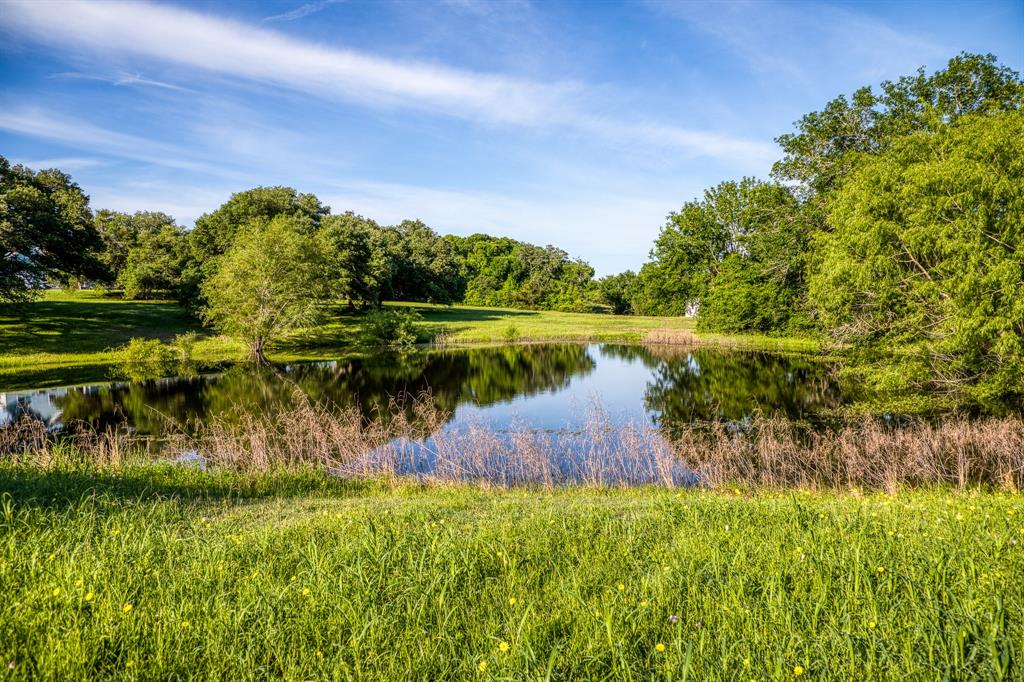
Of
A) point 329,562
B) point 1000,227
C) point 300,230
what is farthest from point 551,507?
point 300,230

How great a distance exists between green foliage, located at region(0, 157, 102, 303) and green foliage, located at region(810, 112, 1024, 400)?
43354 millimetres

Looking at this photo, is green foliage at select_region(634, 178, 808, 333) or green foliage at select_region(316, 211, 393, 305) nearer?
green foliage at select_region(634, 178, 808, 333)

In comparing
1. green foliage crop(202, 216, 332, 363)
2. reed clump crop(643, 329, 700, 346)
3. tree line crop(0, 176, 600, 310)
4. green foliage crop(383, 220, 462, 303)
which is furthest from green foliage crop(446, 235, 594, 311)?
green foliage crop(202, 216, 332, 363)

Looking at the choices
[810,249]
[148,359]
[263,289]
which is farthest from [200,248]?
[810,249]

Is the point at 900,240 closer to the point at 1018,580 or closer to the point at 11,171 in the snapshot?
the point at 1018,580

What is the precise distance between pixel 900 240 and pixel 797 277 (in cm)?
2964

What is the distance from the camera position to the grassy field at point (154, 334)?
98.4ft

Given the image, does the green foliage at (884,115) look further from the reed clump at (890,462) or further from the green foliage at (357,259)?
the green foliage at (357,259)

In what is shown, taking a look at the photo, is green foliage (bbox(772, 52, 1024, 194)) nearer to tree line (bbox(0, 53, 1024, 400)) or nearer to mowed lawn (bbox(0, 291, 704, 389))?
tree line (bbox(0, 53, 1024, 400))

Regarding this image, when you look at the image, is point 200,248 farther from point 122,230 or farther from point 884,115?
point 884,115

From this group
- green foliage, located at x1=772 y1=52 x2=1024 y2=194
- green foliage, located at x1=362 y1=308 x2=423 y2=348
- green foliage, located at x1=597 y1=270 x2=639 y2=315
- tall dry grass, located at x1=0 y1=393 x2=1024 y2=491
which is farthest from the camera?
green foliage, located at x1=597 y1=270 x2=639 y2=315

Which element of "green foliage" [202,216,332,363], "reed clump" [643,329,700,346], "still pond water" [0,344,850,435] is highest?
"green foliage" [202,216,332,363]

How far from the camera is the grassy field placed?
30.0m

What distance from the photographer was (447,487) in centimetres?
1214
